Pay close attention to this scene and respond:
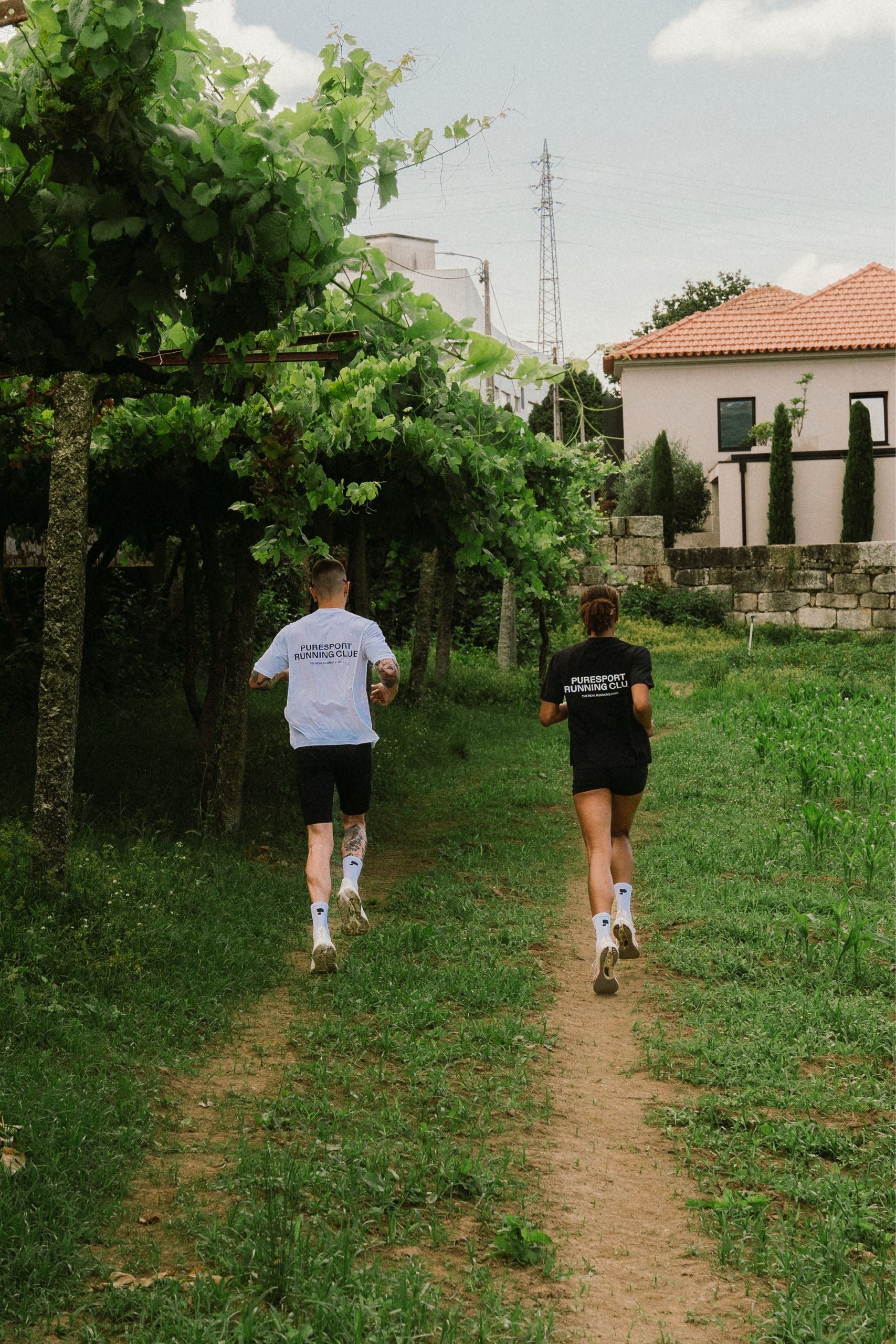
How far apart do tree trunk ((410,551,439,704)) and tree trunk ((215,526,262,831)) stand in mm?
6734

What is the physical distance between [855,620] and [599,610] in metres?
19.7

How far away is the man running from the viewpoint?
19.0 ft

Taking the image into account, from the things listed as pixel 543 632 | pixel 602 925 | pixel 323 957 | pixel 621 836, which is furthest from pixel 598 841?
pixel 543 632

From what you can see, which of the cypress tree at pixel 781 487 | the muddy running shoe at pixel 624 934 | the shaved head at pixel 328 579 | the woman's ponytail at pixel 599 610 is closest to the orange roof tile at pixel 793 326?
the cypress tree at pixel 781 487

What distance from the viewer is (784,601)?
2472 centimetres

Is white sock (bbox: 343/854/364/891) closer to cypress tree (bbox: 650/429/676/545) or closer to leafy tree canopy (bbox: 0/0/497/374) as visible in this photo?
leafy tree canopy (bbox: 0/0/497/374)

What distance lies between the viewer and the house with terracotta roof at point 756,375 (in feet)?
96.6

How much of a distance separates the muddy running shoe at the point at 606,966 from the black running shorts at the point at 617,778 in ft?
2.53

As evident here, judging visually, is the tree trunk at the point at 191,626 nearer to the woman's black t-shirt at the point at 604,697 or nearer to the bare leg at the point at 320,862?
the bare leg at the point at 320,862

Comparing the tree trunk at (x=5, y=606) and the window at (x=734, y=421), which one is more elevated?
the window at (x=734, y=421)

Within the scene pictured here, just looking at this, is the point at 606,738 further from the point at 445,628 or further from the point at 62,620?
the point at 445,628

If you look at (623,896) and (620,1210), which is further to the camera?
(623,896)

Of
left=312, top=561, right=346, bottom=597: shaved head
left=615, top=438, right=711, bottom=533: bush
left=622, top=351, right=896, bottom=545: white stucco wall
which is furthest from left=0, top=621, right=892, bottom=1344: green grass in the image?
left=615, top=438, right=711, bottom=533: bush

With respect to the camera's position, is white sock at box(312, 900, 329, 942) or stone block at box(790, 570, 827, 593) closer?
white sock at box(312, 900, 329, 942)
